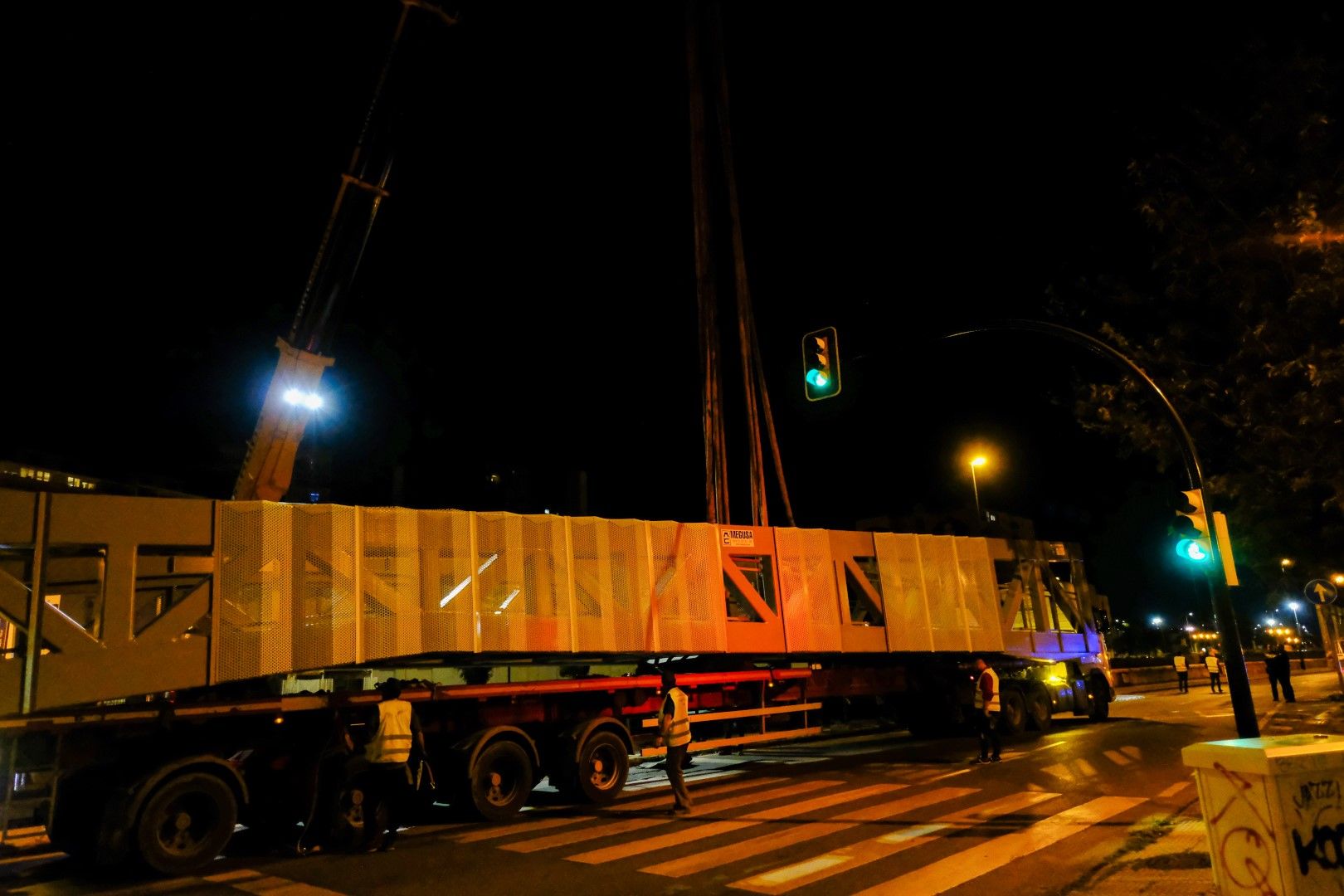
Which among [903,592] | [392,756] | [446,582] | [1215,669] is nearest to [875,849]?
[392,756]

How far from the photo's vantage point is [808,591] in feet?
49.2

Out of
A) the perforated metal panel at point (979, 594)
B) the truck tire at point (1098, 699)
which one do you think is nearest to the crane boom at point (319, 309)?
the perforated metal panel at point (979, 594)

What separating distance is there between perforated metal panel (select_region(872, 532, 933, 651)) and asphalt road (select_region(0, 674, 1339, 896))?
2.85m

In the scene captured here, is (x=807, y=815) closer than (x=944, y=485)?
Yes

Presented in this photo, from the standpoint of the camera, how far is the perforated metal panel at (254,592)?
9.43 meters

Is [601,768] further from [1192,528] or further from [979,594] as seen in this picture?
[979,594]

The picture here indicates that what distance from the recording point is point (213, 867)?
8.66 metres

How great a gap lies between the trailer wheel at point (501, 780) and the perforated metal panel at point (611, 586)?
1.67 metres

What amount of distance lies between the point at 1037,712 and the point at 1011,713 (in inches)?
42.3

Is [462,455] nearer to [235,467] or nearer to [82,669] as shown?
[235,467]

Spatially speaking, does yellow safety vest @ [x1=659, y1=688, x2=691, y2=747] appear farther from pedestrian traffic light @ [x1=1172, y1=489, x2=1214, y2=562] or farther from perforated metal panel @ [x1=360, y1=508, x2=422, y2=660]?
pedestrian traffic light @ [x1=1172, y1=489, x2=1214, y2=562]

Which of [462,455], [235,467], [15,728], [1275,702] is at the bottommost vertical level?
[1275,702]

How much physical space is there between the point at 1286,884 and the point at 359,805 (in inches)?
330

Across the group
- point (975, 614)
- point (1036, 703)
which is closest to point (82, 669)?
point (975, 614)
